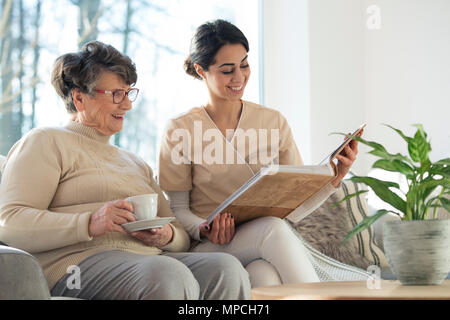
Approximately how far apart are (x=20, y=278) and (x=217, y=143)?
3.39 feet

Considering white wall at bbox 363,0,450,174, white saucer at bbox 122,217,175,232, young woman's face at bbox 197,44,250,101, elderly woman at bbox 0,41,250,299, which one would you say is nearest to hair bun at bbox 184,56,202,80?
young woman's face at bbox 197,44,250,101

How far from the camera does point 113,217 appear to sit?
1.49 m

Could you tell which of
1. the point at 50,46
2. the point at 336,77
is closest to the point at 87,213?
the point at 50,46

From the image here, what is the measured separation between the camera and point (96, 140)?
1.84 meters

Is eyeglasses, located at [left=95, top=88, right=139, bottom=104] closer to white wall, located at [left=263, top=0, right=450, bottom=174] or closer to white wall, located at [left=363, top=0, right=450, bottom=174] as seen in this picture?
white wall, located at [left=263, top=0, right=450, bottom=174]

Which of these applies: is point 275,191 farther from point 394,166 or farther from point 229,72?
point 229,72

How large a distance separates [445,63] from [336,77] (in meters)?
0.60

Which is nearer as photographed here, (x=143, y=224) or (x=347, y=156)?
(x=143, y=224)

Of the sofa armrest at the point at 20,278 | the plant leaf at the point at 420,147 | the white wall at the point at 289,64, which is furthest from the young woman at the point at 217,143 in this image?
the white wall at the point at 289,64

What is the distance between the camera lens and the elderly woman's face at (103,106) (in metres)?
1.83

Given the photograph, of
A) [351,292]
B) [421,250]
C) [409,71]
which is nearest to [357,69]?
[409,71]

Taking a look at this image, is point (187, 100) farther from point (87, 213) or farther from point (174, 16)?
point (87, 213)

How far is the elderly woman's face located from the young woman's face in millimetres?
355

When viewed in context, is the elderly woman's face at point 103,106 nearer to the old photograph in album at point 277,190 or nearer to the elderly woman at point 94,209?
the elderly woman at point 94,209
